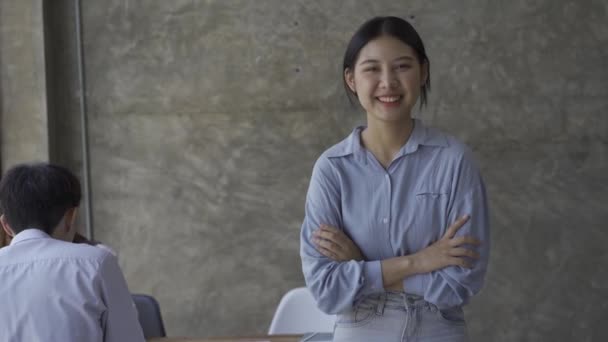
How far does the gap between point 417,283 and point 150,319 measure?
189cm

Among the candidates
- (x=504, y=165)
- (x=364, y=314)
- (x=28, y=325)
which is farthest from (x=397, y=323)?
(x=504, y=165)

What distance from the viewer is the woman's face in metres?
2.20

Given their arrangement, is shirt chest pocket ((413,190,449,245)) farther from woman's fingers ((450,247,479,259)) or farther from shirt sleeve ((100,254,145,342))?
shirt sleeve ((100,254,145,342))

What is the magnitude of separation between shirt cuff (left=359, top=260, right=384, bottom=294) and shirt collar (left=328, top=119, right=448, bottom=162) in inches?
12.2

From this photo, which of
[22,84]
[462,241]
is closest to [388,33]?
[462,241]

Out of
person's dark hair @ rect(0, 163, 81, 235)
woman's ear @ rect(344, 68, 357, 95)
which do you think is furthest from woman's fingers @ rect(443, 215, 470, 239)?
person's dark hair @ rect(0, 163, 81, 235)

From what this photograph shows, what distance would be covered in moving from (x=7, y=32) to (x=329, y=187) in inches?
133

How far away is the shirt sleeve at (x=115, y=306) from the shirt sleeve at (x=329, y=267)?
474 mm

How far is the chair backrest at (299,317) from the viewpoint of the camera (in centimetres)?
356

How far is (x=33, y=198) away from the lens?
204 cm

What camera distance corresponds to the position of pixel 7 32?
493cm

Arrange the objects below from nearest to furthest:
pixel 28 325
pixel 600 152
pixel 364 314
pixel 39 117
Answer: pixel 28 325, pixel 364 314, pixel 600 152, pixel 39 117

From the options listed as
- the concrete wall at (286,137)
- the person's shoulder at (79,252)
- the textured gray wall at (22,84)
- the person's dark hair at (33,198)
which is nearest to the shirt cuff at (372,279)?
the person's shoulder at (79,252)

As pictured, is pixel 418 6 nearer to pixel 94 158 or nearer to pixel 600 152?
pixel 600 152
